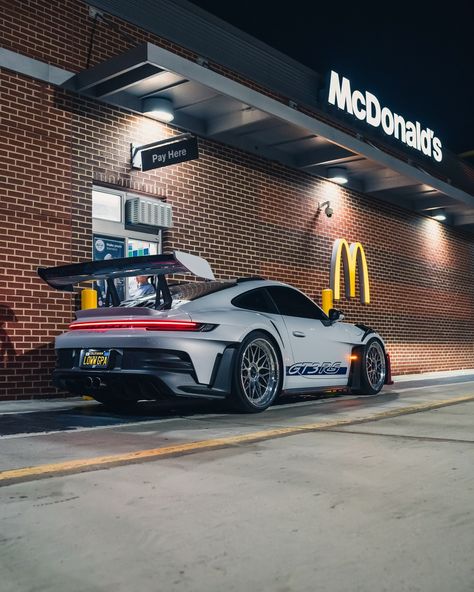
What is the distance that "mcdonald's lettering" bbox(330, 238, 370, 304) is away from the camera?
14.0m

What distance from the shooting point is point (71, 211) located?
926 cm

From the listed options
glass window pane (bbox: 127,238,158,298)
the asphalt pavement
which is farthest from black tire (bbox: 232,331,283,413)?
glass window pane (bbox: 127,238,158,298)

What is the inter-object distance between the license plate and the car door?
2012 millimetres

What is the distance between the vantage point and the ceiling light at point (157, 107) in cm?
1023

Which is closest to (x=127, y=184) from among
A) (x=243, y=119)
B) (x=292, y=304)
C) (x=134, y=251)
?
(x=134, y=251)

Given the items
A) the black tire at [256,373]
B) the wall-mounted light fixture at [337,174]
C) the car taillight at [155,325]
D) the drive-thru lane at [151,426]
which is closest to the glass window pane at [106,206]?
the drive-thru lane at [151,426]

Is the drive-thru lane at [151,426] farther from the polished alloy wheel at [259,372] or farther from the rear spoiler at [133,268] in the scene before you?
the rear spoiler at [133,268]

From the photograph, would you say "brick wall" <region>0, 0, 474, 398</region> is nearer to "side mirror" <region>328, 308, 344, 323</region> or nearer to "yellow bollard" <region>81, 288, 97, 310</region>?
"yellow bollard" <region>81, 288, 97, 310</region>

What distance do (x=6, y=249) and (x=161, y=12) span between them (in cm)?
483

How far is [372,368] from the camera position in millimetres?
8875

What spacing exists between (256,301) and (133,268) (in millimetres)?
1606

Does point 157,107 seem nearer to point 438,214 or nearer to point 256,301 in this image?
point 256,301

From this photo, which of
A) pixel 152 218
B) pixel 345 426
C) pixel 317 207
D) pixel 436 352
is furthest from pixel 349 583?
pixel 436 352

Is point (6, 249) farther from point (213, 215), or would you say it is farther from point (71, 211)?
point (213, 215)
